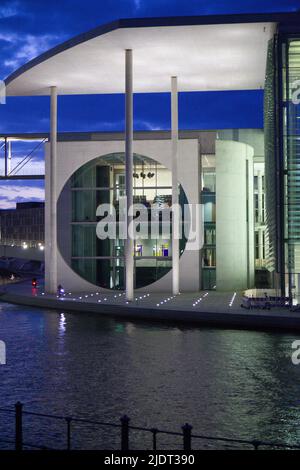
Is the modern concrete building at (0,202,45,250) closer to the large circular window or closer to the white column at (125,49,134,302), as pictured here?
the large circular window

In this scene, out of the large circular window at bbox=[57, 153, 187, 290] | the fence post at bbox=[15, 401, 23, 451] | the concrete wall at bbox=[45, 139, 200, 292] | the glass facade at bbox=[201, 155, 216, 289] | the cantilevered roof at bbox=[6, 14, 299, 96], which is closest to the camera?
the fence post at bbox=[15, 401, 23, 451]

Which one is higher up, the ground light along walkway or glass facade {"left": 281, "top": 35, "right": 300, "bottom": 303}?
glass facade {"left": 281, "top": 35, "right": 300, "bottom": 303}

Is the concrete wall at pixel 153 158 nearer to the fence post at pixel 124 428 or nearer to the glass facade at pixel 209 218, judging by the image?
the glass facade at pixel 209 218

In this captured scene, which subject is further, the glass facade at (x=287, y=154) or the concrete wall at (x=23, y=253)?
the concrete wall at (x=23, y=253)

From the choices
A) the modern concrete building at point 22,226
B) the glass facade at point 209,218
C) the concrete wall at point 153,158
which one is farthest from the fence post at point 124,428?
the modern concrete building at point 22,226

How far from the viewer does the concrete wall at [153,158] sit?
1553 inches

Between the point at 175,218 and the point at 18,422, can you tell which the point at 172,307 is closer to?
the point at 175,218

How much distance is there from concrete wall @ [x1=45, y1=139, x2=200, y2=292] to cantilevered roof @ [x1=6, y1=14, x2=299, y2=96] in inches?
122

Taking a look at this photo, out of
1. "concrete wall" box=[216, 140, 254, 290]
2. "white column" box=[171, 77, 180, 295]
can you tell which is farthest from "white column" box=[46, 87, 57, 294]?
"concrete wall" box=[216, 140, 254, 290]

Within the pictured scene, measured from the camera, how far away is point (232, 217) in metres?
41.3

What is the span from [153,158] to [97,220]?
4481mm

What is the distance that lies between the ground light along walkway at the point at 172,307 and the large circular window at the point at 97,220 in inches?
65.0

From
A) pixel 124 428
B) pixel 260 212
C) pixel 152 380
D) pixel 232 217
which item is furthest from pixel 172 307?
pixel 124 428

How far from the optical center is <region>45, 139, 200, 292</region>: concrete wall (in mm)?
39438
